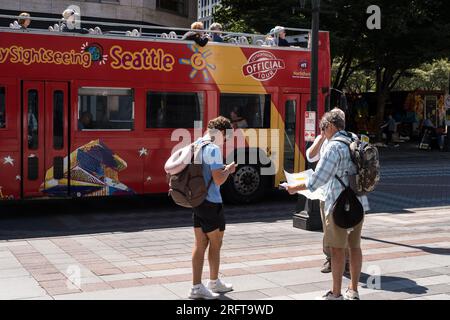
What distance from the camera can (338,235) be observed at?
5.56 meters

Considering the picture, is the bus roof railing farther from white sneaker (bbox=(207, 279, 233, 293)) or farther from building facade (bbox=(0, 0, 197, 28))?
building facade (bbox=(0, 0, 197, 28))

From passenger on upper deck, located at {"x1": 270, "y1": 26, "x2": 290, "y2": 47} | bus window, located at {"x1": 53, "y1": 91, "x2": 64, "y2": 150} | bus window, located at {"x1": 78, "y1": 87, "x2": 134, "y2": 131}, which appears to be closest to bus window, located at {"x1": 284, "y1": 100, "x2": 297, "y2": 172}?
passenger on upper deck, located at {"x1": 270, "y1": 26, "x2": 290, "y2": 47}

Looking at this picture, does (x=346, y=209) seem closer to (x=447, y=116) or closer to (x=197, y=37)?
(x=197, y=37)

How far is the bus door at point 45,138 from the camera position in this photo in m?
10.2

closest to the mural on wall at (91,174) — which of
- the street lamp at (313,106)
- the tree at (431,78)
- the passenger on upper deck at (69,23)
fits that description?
the passenger on upper deck at (69,23)

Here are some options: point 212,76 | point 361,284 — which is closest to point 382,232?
point 361,284

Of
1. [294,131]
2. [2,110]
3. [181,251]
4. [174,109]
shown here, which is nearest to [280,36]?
[294,131]

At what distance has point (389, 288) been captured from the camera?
6312 millimetres

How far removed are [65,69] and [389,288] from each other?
6648mm

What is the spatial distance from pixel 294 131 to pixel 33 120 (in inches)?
206

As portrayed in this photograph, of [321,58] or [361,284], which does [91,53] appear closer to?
[321,58]

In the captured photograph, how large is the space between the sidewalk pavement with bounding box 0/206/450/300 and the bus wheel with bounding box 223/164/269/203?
6.16 ft

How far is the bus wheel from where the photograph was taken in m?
12.1

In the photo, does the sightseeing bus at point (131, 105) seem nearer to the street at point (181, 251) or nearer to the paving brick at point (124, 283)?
the street at point (181, 251)
